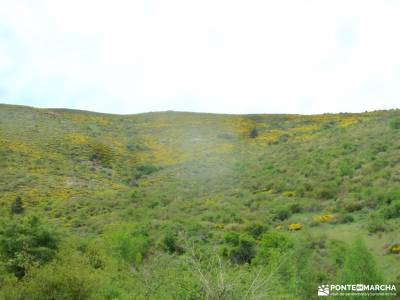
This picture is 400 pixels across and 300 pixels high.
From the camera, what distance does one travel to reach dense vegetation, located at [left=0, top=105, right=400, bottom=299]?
1487 centimetres

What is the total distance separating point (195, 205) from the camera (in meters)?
31.5

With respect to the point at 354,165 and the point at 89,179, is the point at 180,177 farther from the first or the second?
the point at 354,165

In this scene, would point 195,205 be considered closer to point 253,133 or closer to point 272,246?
point 272,246

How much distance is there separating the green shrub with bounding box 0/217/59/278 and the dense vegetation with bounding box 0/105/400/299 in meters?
0.06

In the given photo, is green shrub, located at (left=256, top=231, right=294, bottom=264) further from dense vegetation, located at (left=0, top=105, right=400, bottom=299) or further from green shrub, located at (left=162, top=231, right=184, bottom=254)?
green shrub, located at (left=162, top=231, right=184, bottom=254)

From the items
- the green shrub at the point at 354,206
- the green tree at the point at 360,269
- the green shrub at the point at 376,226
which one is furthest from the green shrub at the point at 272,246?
the green shrub at the point at 354,206

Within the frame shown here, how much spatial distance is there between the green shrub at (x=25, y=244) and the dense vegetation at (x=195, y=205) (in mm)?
57

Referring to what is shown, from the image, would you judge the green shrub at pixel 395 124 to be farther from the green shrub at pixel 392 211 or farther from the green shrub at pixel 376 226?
the green shrub at pixel 376 226

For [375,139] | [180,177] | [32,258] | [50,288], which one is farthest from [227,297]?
[180,177]

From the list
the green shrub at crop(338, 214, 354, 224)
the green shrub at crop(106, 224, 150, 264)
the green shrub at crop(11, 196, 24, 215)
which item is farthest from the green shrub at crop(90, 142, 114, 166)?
the green shrub at crop(338, 214, 354, 224)

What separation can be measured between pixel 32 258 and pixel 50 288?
13.9ft

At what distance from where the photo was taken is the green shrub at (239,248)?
66.4 feet

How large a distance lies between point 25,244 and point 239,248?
871cm

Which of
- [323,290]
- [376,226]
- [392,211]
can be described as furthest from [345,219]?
[323,290]
